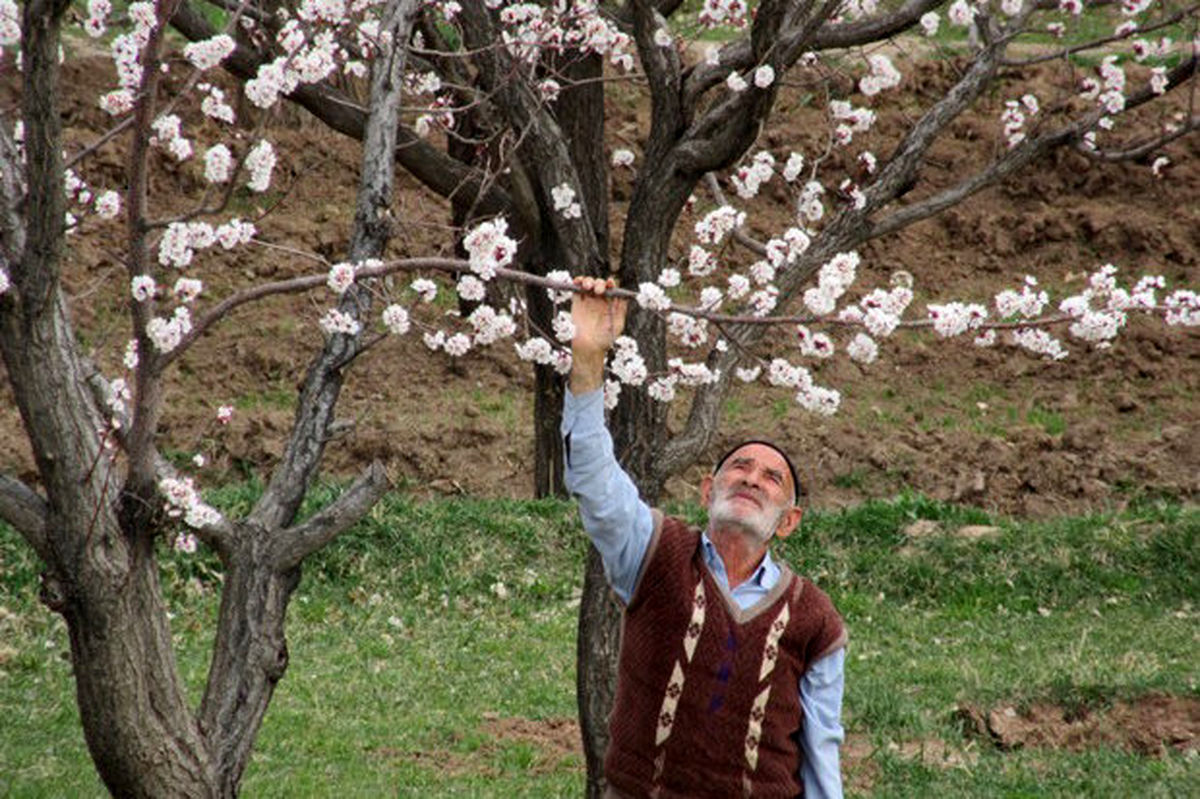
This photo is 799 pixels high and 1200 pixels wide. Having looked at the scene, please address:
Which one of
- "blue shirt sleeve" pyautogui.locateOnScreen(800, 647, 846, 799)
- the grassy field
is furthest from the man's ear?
the grassy field

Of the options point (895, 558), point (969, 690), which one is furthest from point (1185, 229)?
point (969, 690)

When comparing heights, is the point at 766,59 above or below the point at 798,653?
above

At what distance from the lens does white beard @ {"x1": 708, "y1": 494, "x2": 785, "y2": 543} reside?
420cm

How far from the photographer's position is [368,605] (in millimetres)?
9508

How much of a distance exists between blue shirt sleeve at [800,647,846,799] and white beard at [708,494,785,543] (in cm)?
33

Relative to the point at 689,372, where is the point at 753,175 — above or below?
above

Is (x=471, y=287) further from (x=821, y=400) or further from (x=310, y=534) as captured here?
(x=821, y=400)

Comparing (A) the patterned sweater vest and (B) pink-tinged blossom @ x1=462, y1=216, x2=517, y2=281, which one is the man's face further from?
(B) pink-tinged blossom @ x1=462, y1=216, x2=517, y2=281

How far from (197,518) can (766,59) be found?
2353 millimetres

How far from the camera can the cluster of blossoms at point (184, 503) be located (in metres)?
4.36

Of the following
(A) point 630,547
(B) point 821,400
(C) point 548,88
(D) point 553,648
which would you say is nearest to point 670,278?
(B) point 821,400

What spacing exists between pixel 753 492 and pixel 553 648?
473 cm

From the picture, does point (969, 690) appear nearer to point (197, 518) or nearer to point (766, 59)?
point (766, 59)

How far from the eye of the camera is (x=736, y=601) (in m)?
4.12
